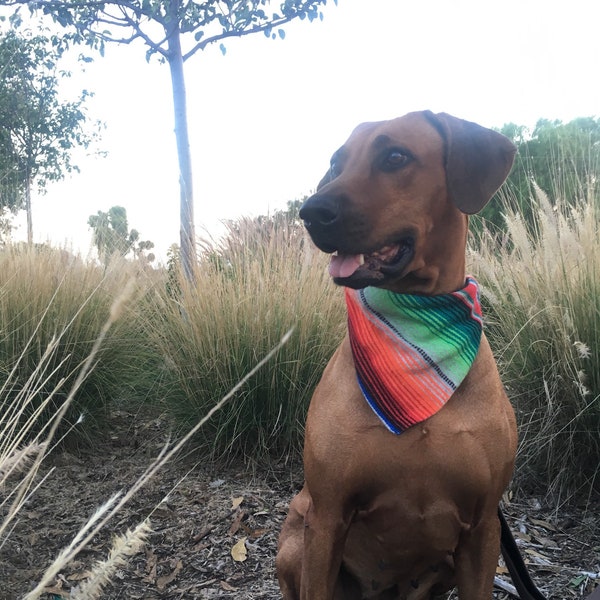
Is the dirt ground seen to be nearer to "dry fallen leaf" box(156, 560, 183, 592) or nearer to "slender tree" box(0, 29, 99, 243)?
"dry fallen leaf" box(156, 560, 183, 592)

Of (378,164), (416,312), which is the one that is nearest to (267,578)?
(416,312)

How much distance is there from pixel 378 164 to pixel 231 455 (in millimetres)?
2254

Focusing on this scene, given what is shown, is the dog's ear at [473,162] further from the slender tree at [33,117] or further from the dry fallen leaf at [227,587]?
the slender tree at [33,117]

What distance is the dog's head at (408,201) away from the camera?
163 centimetres

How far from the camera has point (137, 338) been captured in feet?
13.8

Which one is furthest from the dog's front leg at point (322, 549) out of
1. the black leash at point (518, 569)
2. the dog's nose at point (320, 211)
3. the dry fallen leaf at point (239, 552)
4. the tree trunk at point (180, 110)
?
the tree trunk at point (180, 110)

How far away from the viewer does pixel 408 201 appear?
1700 millimetres

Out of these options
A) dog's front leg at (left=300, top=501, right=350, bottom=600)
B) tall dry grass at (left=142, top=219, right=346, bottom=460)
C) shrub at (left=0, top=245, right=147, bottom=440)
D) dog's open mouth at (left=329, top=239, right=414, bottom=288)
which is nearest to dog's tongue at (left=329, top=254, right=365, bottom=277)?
dog's open mouth at (left=329, top=239, right=414, bottom=288)

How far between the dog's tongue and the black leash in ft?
3.26

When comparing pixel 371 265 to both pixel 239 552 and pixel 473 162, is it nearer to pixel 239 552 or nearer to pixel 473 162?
pixel 473 162

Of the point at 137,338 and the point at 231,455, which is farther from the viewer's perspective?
the point at 137,338

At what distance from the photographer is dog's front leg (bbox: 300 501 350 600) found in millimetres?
1663

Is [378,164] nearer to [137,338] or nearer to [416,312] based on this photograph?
[416,312]

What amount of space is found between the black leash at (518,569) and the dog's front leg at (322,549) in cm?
62
